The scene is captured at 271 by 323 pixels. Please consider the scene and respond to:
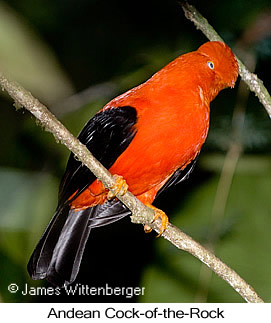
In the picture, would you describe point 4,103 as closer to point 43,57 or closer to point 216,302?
point 216,302

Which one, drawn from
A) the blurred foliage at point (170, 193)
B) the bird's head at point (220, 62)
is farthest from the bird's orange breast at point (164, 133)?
the blurred foliage at point (170, 193)

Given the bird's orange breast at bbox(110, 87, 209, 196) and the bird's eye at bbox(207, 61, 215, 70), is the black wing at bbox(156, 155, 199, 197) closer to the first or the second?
the bird's orange breast at bbox(110, 87, 209, 196)

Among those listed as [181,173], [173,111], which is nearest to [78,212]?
[181,173]

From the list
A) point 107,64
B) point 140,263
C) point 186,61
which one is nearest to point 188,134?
point 186,61

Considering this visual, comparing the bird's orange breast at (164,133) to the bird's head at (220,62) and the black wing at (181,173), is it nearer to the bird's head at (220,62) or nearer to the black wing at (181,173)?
the bird's head at (220,62)

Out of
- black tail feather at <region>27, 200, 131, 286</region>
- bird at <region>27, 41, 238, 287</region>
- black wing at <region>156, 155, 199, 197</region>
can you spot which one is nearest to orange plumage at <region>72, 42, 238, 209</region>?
bird at <region>27, 41, 238, 287</region>

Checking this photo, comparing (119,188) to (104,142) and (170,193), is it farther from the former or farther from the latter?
(170,193)

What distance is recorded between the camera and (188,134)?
2.53m

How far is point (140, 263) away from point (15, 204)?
0.92 m

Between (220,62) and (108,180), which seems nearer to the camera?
(108,180)

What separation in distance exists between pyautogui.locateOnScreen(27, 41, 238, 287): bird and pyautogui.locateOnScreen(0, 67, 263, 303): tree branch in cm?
15

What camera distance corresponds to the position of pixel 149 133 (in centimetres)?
251

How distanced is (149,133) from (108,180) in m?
0.50

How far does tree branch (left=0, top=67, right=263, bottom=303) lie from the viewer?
6.12 feet
